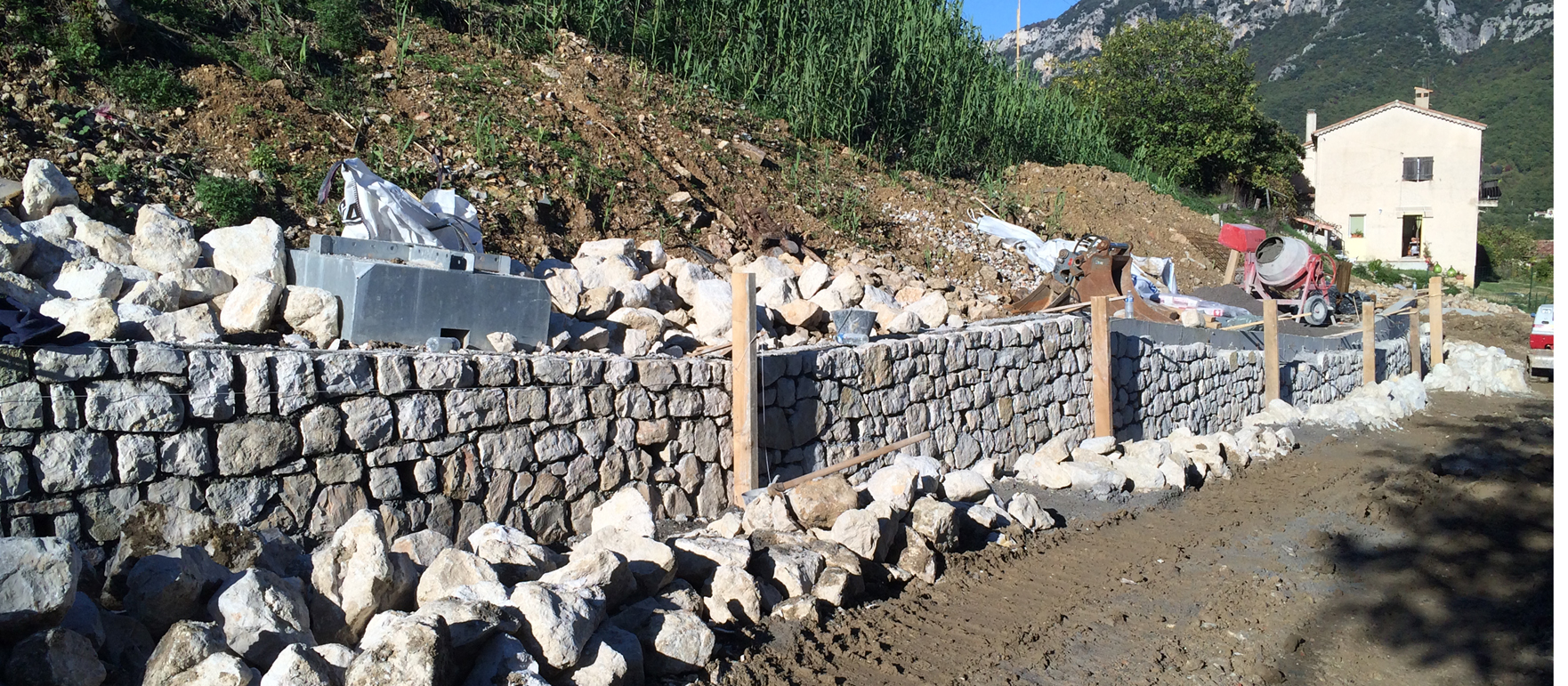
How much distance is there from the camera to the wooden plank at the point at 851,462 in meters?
6.64

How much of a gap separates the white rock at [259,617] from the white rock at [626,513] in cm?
207

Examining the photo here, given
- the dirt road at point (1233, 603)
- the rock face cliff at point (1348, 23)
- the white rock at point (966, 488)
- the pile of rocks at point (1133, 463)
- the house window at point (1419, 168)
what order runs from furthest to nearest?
the rock face cliff at point (1348, 23), the house window at point (1419, 168), the pile of rocks at point (1133, 463), the white rock at point (966, 488), the dirt road at point (1233, 603)

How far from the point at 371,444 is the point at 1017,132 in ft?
57.1

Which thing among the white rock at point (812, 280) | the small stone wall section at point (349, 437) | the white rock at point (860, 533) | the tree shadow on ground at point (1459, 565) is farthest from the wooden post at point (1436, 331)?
the small stone wall section at point (349, 437)

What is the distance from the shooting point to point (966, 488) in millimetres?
7500

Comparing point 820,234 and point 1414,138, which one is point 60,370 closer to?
point 820,234

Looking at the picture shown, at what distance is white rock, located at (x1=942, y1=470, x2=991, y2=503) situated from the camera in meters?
7.50

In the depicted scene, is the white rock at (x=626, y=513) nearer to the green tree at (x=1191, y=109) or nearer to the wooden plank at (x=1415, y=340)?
the wooden plank at (x=1415, y=340)

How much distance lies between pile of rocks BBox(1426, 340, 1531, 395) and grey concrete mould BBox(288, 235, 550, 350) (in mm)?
17155

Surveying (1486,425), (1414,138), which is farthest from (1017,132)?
(1414,138)

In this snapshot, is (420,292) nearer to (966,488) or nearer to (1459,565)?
(966,488)

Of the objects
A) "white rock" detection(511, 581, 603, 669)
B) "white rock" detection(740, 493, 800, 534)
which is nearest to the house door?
"white rock" detection(740, 493, 800, 534)

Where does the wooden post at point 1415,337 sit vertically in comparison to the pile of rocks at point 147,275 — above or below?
below

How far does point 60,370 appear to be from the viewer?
13.8 feet
